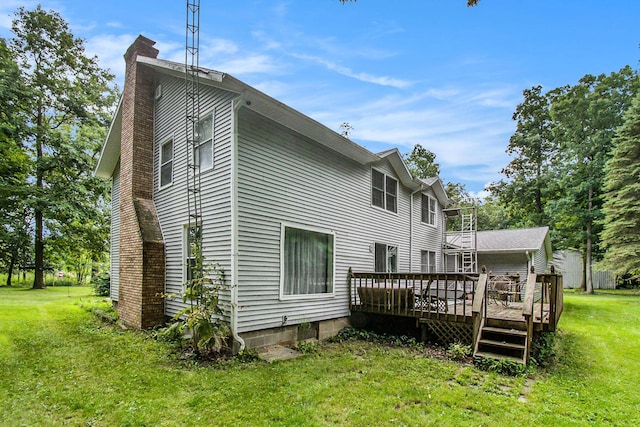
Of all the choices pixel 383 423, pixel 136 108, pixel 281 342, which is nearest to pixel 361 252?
pixel 281 342

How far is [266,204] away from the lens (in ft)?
23.9

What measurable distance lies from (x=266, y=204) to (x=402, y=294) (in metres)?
3.90

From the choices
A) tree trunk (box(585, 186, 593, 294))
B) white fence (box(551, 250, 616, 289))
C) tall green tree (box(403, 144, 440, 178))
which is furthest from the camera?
tall green tree (box(403, 144, 440, 178))

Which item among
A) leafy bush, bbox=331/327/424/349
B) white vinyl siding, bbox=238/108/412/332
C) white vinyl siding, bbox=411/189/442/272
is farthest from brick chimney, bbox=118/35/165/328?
white vinyl siding, bbox=411/189/442/272

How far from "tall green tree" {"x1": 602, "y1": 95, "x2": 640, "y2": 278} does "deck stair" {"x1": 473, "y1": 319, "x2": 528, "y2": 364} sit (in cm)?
1691

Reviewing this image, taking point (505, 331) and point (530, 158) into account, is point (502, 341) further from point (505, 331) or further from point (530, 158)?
point (530, 158)

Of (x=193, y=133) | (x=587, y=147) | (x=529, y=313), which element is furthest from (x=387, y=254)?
(x=587, y=147)

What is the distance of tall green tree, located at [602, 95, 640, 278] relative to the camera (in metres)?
18.4

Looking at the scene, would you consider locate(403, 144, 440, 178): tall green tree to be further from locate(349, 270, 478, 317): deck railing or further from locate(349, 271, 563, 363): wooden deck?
locate(349, 271, 563, 363): wooden deck

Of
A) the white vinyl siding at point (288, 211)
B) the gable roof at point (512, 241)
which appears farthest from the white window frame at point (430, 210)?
the gable roof at point (512, 241)

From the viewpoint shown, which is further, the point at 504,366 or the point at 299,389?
the point at 504,366

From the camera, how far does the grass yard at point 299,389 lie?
4.04 m

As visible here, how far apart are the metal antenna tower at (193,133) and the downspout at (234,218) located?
714mm

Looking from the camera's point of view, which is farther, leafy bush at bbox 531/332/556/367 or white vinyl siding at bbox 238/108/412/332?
white vinyl siding at bbox 238/108/412/332
